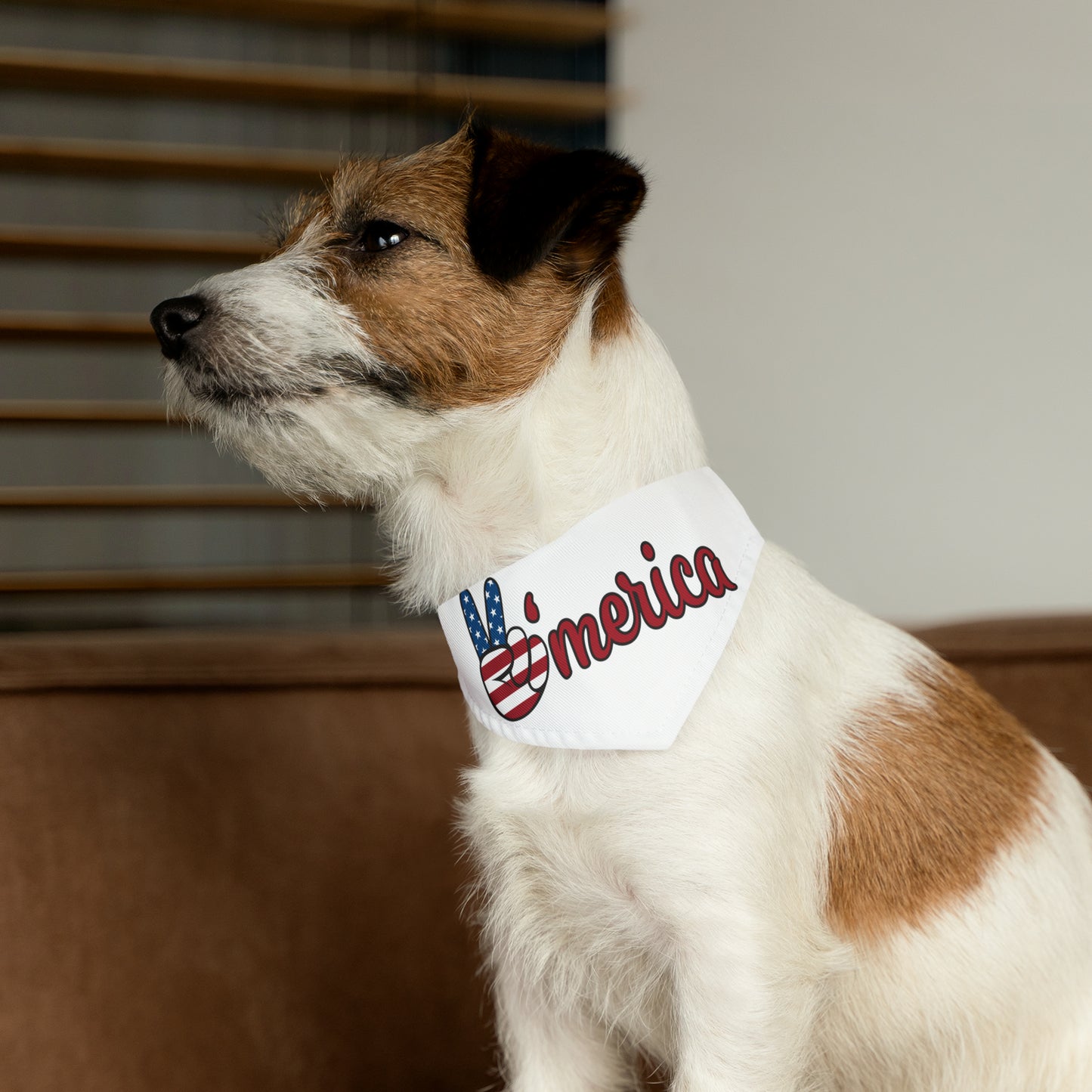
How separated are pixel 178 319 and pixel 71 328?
322 centimetres

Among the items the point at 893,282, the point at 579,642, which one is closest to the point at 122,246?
the point at 893,282

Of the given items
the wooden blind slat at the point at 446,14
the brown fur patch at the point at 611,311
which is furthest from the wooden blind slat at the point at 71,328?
the brown fur patch at the point at 611,311

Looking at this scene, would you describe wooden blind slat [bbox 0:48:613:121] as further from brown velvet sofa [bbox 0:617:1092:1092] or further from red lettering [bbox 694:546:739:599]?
red lettering [bbox 694:546:739:599]

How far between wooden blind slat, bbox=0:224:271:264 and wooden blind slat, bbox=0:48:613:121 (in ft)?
1.59

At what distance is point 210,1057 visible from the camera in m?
1.35

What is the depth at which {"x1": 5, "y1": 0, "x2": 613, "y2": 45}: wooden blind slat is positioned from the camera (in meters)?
3.68

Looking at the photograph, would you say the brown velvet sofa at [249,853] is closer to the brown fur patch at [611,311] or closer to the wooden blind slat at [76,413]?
the brown fur patch at [611,311]

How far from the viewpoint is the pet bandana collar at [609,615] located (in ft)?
3.16

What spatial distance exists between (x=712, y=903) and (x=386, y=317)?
57 centimetres

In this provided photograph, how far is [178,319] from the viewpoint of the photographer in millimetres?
1024

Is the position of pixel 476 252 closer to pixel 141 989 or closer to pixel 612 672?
pixel 612 672

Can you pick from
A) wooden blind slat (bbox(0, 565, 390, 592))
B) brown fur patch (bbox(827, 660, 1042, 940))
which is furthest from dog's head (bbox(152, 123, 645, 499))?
wooden blind slat (bbox(0, 565, 390, 592))

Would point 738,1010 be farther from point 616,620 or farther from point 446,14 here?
point 446,14

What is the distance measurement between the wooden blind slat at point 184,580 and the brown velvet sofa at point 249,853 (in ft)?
7.67
